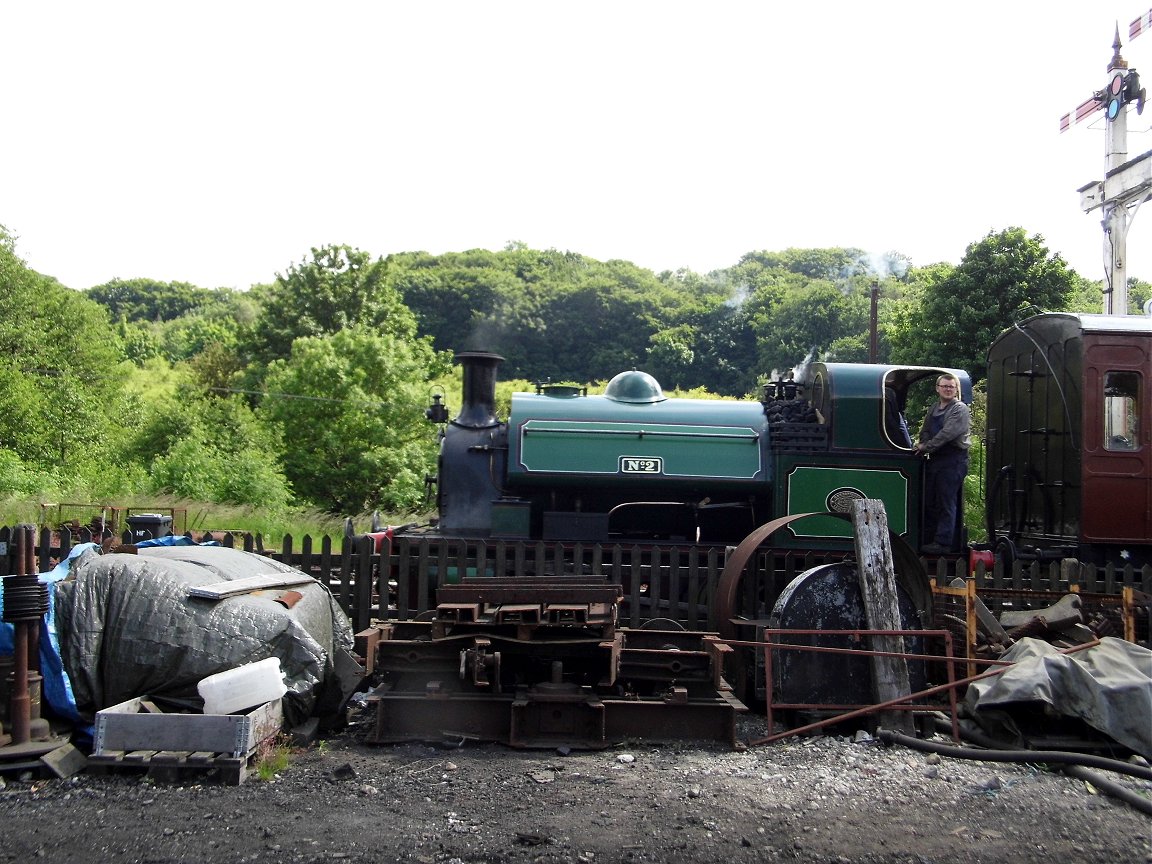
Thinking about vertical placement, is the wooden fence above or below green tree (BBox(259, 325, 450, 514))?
below

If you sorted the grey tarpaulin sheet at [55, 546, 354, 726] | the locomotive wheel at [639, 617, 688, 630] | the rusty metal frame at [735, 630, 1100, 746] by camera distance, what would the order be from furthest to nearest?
the locomotive wheel at [639, 617, 688, 630], the rusty metal frame at [735, 630, 1100, 746], the grey tarpaulin sheet at [55, 546, 354, 726]

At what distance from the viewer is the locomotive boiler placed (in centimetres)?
875

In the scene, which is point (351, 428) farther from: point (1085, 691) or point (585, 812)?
point (585, 812)

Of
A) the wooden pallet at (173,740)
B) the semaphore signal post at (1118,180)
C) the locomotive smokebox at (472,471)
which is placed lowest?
the wooden pallet at (173,740)

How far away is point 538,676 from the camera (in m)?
6.19

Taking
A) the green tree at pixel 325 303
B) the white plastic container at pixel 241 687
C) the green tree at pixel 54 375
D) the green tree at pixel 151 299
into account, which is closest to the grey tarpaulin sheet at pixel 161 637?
the white plastic container at pixel 241 687

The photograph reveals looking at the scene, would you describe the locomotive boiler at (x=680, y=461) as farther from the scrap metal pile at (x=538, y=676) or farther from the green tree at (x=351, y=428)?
the green tree at (x=351, y=428)

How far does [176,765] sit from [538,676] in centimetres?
215

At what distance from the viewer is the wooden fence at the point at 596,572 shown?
799cm

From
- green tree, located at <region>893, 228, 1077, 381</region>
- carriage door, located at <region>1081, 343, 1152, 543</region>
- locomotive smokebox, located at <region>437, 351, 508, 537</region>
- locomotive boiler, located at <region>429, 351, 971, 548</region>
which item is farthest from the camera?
green tree, located at <region>893, 228, 1077, 381</region>

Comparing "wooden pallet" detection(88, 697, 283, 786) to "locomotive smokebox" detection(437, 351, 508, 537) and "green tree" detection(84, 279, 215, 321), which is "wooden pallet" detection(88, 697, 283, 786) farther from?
"green tree" detection(84, 279, 215, 321)

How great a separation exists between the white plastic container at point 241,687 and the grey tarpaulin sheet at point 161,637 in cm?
19

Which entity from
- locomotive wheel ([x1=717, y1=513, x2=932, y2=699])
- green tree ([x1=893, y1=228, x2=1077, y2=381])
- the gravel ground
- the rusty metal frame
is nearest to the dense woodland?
green tree ([x1=893, y1=228, x2=1077, y2=381])

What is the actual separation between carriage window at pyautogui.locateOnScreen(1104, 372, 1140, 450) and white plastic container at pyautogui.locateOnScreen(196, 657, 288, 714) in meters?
7.46
